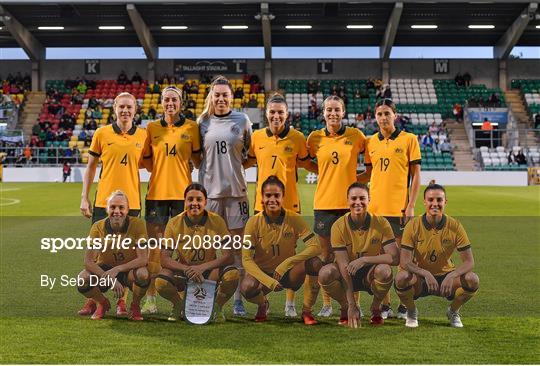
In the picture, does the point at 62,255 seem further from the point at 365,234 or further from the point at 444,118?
the point at 444,118

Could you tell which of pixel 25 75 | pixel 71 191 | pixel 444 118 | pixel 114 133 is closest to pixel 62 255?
pixel 114 133

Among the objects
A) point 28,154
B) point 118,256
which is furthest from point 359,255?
point 28,154

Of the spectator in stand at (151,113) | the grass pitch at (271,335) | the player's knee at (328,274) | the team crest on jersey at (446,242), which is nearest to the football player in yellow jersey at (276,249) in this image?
the player's knee at (328,274)

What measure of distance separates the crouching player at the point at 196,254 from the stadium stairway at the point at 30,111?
35.1 meters

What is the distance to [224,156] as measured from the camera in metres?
5.39

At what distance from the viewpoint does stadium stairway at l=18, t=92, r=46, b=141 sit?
39.2 metres

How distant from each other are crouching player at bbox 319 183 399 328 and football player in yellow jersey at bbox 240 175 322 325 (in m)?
0.17

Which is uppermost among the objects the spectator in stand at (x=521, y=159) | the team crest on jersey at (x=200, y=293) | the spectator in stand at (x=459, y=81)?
the spectator in stand at (x=459, y=81)

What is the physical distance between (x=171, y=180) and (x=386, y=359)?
2265mm

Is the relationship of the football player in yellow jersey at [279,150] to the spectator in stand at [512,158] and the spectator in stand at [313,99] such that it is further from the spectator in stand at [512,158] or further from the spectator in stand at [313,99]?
the spectator in stand at [313,99]

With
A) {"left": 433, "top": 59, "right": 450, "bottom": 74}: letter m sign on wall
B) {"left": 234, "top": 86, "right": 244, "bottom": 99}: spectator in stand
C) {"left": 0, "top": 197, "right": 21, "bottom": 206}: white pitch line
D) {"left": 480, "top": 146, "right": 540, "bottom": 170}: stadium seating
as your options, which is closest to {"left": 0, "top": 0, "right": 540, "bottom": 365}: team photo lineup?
{"left": 0, "top": 197, "right": 21, "bottom": 206}: white pitch line

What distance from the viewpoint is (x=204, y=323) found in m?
5.17

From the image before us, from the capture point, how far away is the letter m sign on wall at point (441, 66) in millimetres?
42531

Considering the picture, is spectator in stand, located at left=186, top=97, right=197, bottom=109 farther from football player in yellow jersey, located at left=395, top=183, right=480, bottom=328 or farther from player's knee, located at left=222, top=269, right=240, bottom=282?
football player in yellow jersey, located at left=395, top=183, right=480, bottom=328
